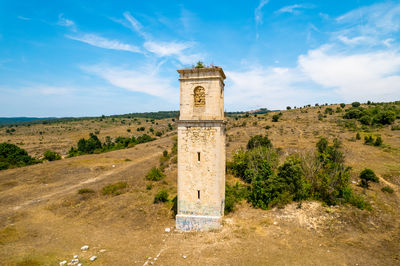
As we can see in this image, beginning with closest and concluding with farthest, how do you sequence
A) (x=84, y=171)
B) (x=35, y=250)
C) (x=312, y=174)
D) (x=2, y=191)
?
(x=35, y=250) → (x=312, y=174) → (x=2, y=191) → (x=84, y=171)

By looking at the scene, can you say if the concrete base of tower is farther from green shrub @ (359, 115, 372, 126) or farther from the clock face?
green shrub @ (359, 115, 372, 126)

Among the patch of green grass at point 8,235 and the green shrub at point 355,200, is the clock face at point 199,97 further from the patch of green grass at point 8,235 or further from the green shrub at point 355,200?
the patch of green grass at point 8,235

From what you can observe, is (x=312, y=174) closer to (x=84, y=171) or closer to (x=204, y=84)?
(x=204, y=84)

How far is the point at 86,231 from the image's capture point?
46.5 ft

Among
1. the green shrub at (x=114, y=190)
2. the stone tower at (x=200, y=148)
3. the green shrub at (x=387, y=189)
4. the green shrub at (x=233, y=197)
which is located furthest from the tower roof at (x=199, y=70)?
the green shrub at (x=387, y=189)

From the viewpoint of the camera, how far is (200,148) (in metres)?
13.2

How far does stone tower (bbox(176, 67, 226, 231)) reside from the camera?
12.8 m

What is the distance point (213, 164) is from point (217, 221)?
137 inches

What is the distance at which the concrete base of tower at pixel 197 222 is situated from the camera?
43.4ft

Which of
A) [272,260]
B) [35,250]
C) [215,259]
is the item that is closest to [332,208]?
[272,260]

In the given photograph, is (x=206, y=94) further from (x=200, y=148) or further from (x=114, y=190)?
(x=114, y=190)

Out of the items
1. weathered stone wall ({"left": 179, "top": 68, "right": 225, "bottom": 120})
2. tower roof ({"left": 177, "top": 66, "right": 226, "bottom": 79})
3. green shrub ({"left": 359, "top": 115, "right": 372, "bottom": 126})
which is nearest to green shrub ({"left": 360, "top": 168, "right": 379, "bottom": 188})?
weathered stone wall ({"left": 179, "top": 68, "right": 225, "bottom": 120})

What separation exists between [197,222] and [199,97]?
7.72 m

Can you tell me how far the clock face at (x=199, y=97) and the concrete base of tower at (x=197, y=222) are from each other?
6931 millimetres
